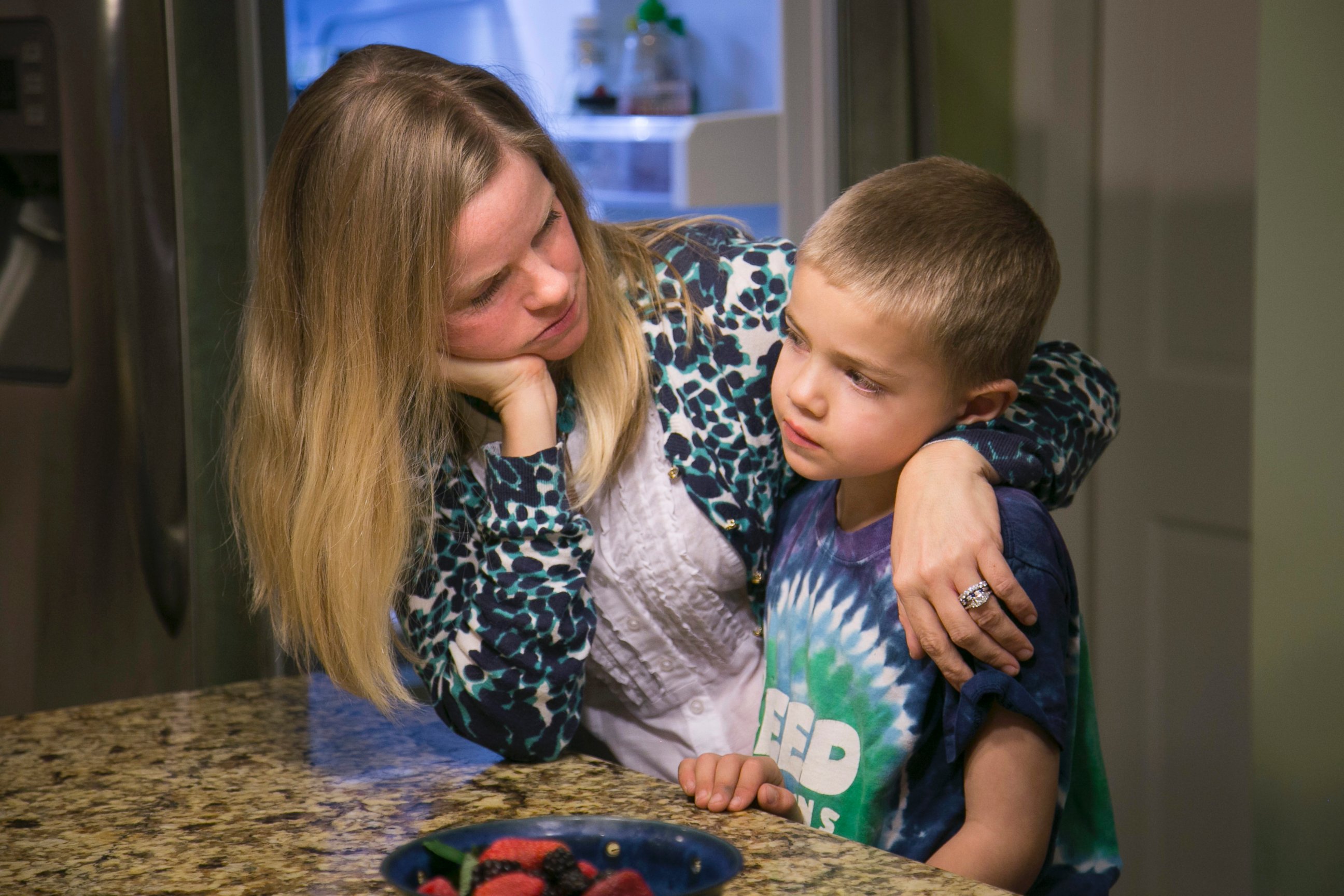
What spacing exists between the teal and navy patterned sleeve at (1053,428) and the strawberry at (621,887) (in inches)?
18.2

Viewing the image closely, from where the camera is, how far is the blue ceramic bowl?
2.33 ft

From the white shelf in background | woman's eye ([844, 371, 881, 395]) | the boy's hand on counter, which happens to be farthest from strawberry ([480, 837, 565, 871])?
the white shelf in background

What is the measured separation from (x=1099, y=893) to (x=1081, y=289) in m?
1.45

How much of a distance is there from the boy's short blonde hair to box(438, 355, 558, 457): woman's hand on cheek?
269mm

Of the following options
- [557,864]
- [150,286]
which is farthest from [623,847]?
[150,286]

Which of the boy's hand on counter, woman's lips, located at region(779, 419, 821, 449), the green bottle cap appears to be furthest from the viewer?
the green bottle cap

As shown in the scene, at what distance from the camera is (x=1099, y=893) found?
1025 millimetres

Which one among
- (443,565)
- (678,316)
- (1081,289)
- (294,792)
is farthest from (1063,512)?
(294,792)

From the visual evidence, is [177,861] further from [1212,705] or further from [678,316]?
[1212,705]

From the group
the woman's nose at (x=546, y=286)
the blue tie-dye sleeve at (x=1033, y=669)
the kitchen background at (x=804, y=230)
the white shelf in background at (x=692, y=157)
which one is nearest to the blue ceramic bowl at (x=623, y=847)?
the blue tie-dye sleeve at (x=1033, y=669)

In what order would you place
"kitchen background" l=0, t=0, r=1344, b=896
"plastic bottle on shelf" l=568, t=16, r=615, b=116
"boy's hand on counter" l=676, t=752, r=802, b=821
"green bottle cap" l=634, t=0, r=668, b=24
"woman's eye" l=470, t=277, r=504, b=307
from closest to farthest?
1. "boy's hand on counter" l=676, t=752, r=802, b=821
2. "woman's eye" l=470, t=277, r=504, b=307
3. "kitchen background" l=0, t=0, r=1344, b=896
4. "green bottle cap" l=634, t=0, r=668, b=24
5. "plastic bottle on shelf" l=568, t=16, r=615, b=116

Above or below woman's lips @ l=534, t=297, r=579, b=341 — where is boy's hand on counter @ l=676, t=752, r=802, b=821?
below

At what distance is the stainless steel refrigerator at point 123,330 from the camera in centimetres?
164

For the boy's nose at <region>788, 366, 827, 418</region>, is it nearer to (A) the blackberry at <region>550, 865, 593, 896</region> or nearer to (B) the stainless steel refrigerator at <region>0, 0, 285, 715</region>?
(A) the blackberry at <region>550, 865, 593, 896</region>
